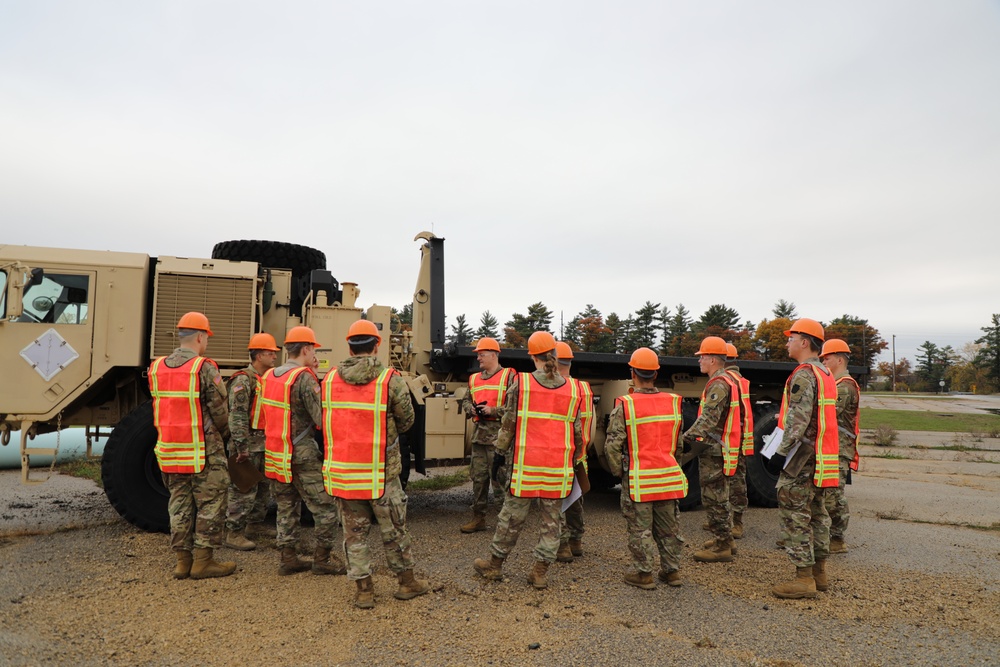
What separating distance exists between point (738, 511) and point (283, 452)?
4506 mm

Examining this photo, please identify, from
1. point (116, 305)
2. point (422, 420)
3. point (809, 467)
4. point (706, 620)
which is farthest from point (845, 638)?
point (116, 305)

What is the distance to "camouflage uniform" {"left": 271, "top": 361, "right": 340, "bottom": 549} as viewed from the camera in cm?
473

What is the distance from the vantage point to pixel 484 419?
6.36 m

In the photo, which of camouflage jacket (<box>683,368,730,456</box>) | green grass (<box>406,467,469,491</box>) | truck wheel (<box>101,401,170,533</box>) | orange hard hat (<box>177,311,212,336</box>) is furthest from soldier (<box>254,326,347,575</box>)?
green grass (<box>406,467,469,491</box>)

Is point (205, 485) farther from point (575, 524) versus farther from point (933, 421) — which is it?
point (933, 421)

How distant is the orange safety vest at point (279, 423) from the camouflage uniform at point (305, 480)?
3 centimetres

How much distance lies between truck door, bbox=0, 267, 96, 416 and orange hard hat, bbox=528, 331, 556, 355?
4.42 meters

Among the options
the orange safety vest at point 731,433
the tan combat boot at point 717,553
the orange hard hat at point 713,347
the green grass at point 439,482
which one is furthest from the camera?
the green grass at point 439,482

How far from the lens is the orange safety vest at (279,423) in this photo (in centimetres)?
473

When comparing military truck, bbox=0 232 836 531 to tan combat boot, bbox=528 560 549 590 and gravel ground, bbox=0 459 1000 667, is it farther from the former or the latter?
tan combat boot, bbox=528 560 549 590

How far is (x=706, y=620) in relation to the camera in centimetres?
410

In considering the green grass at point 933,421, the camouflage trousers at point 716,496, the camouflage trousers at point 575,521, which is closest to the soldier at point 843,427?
the camouflage trousers at point 716,496

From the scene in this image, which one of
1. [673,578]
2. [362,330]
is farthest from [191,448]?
[673,578]

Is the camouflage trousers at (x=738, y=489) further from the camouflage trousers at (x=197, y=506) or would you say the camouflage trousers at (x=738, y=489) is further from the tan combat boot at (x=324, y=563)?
the camouflage trousers at (x=197, y=506)
